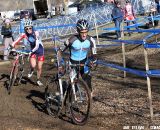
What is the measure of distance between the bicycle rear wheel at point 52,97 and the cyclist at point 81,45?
0.61 metres

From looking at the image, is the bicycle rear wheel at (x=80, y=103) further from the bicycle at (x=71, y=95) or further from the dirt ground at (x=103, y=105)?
the dirt ground at (x=103, y=105)

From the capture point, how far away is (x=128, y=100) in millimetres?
9281

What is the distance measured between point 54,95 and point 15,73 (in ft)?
11.3

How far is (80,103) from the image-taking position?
7750mm

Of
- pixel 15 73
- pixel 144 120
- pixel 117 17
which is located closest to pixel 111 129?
pixel 144 120

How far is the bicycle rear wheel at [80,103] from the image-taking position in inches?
296

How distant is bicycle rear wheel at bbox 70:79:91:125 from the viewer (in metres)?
7.51

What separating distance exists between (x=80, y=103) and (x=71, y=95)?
25 cm

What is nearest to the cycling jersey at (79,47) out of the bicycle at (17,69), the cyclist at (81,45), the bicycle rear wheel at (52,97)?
the cyclist at (81,45)

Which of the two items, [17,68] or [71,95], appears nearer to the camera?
[71,95]

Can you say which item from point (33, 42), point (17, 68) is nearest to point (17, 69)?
point (17, 68)

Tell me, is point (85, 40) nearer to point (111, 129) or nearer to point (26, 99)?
point (111, 129)

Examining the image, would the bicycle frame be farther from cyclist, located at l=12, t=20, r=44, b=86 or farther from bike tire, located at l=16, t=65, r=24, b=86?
cyclist, located at l=12, t=20, r=44, b=86

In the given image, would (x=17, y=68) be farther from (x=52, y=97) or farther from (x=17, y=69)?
(x=52, y=97)
